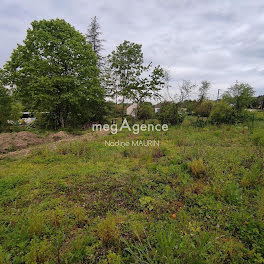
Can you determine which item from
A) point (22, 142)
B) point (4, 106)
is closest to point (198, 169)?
point (22, 142)

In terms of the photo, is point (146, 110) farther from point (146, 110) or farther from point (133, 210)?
point (133, 210)

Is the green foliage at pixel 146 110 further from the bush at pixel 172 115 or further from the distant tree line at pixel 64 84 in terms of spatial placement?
the bush at pixel 172 115

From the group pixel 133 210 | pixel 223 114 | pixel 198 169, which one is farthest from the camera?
pixel 223 114

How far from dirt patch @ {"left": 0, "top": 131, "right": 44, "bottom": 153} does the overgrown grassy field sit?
238cm

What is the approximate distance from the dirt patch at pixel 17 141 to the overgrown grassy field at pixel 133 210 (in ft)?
7.80

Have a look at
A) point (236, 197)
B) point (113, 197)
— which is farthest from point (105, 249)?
point (236, 197)

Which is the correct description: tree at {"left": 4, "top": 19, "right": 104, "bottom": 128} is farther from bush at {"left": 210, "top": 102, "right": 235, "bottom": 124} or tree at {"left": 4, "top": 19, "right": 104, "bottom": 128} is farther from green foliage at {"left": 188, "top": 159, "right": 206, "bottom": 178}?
green foliage at {"left": 188, "top": 159, "right": 206, "bottom": 178}

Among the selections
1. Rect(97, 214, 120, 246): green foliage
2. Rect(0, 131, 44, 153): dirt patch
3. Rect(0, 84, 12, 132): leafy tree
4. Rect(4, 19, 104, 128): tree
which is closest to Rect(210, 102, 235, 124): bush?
Rect(4, 19, 104, 128): tree

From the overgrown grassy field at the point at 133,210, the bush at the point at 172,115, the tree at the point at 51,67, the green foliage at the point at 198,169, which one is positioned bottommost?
the overgrown grassy field at the point at 133,210

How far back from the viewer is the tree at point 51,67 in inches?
365

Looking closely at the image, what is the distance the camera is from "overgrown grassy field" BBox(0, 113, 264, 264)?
1.62 m

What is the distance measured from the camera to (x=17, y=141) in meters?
7.10

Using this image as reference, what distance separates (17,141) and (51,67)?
542 cm

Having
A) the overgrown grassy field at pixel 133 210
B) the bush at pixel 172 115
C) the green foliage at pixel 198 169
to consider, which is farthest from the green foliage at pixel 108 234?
A: the bush at pixel 172 115
